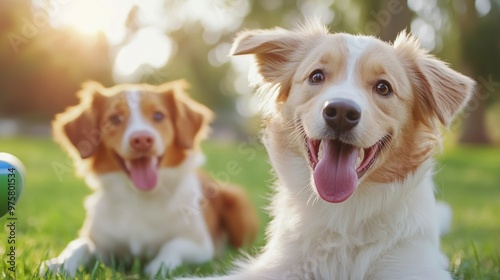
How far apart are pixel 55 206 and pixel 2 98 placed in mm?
17618

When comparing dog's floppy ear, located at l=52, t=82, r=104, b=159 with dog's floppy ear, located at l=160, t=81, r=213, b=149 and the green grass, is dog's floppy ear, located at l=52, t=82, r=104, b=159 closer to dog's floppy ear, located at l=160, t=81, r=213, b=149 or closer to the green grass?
dog's floppy ear, located at l=160, t=81, r=213, b=149

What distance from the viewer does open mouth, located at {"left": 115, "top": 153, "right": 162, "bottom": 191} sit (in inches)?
179

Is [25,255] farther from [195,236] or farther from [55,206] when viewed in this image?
[55,206]

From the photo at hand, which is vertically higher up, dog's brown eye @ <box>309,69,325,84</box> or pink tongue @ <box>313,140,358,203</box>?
dog's brown eye @ <box>309,69,325,84</box>

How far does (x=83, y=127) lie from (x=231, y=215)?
168cm

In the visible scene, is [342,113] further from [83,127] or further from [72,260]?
[83,127]

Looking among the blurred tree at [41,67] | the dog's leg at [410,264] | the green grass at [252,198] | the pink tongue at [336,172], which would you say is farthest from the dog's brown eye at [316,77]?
the blurred tree at [41,67]

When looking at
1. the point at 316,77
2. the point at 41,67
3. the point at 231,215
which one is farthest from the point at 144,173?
the point at 41,67

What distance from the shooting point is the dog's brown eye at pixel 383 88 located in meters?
3.26

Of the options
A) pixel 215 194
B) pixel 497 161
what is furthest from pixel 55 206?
pixel 497 161

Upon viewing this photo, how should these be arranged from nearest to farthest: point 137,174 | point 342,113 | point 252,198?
point 342,113 → point 137,174 → point 252,198

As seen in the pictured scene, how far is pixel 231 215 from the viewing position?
18.5ft

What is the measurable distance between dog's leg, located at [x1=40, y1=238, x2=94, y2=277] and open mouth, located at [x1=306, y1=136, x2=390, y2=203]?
1.72 meters

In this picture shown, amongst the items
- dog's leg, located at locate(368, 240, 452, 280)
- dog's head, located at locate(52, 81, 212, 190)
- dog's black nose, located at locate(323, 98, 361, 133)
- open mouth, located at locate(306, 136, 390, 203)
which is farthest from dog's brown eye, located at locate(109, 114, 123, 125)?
dog's leg, located at locate(368, 240, 452, 280)
